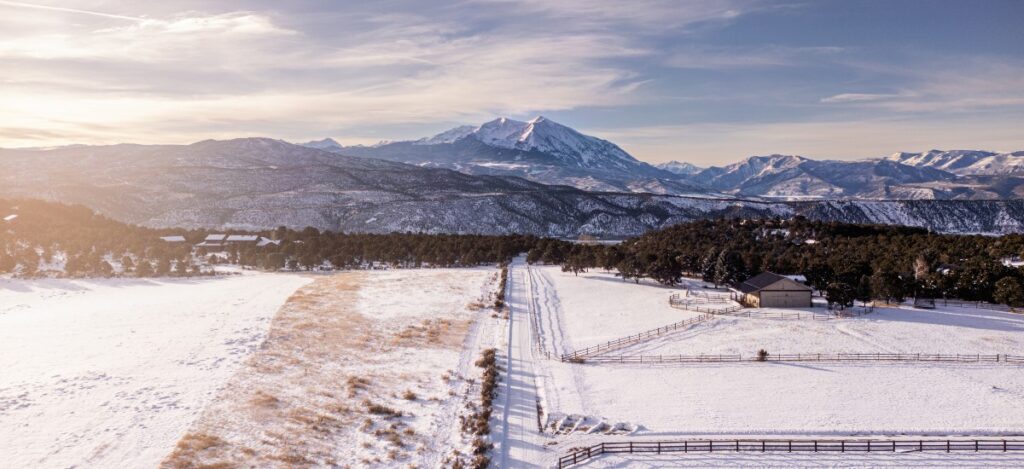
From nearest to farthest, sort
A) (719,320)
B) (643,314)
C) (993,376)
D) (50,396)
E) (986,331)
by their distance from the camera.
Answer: (50,396) < (993,376) < (986,331) < (719,320) < (643,314)

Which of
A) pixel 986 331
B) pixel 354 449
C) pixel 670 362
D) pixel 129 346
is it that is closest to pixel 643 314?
pixel 670 362

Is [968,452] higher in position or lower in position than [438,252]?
lower

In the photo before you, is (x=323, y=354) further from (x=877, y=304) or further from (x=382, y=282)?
(x=877, y=304)

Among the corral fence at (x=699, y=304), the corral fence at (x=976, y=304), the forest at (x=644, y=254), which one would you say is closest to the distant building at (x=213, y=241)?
the forest at (x=644, y=254)

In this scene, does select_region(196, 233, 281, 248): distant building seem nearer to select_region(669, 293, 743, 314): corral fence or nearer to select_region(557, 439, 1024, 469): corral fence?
select_region(669, 293, 743, 314): corral fence

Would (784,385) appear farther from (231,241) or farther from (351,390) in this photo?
(231,241)

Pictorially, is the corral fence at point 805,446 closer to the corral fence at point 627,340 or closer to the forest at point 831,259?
the corral fence at point 627,340

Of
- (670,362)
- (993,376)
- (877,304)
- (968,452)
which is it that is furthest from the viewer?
(877,304)

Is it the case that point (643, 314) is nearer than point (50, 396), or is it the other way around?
point (50, 396)
